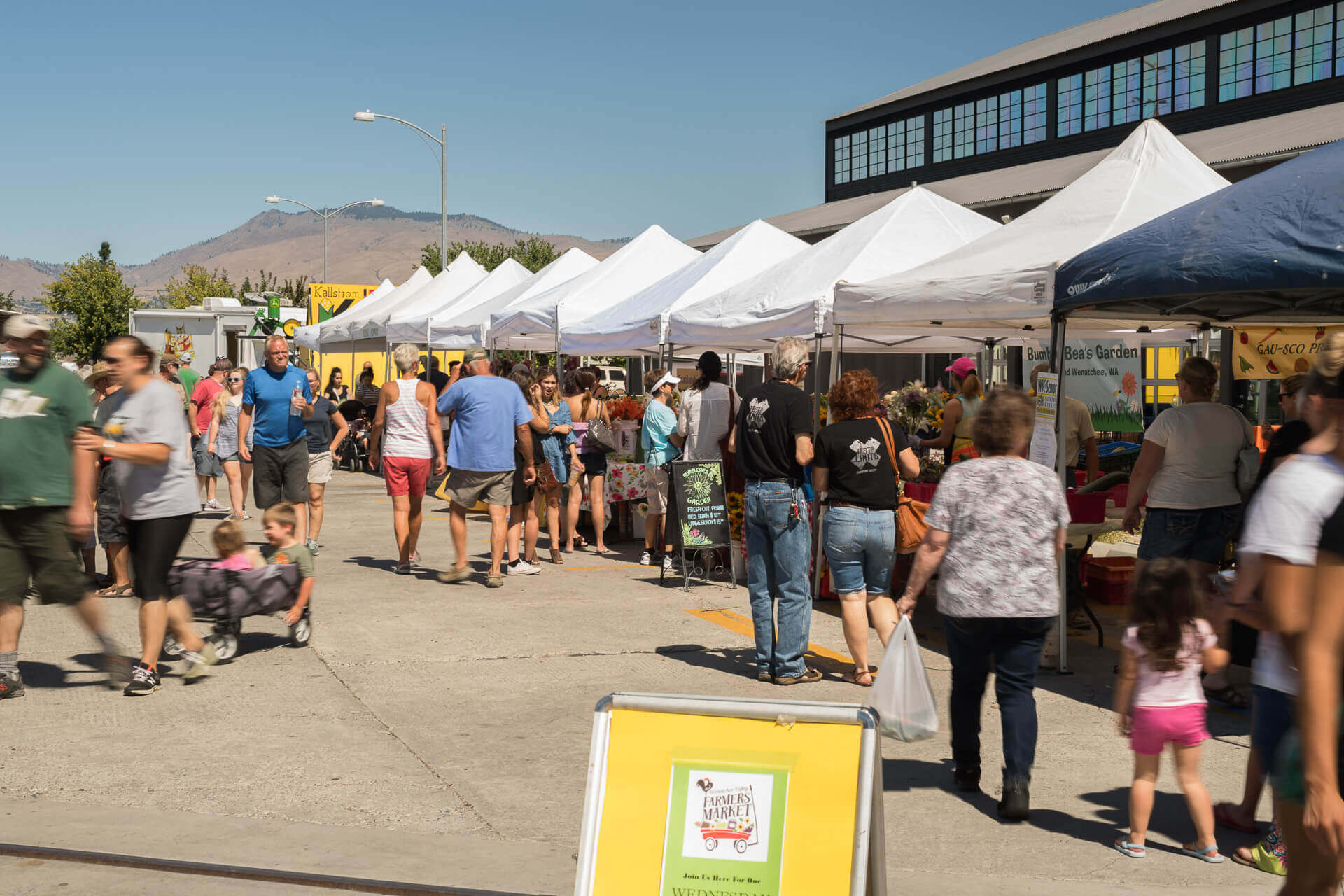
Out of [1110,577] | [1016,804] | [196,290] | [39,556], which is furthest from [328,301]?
[196,290]

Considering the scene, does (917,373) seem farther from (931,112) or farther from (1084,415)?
(1084,415)

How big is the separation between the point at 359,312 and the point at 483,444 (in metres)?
Answer: 18.0

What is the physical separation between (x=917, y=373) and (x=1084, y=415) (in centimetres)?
2815

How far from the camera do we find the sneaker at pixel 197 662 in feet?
22.4

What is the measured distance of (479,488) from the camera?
391 inches

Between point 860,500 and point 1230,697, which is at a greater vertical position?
point 860,500

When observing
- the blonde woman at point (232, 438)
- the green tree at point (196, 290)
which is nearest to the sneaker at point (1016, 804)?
the blonde woman at point (232, 438)

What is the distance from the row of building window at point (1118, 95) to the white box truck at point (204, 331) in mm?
28695

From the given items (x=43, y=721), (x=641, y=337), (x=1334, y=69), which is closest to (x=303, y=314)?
(x=641, y=337)

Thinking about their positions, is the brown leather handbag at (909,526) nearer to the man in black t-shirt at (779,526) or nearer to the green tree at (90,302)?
the man in black t-shirt at (779,526)

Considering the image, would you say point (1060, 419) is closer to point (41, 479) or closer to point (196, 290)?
point (41, 479)

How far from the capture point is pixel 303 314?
3931 centimetres

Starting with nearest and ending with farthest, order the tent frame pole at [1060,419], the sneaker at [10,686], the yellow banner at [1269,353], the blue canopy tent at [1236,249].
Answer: the blue canopy tent at [1236,249]
the sneaker at [10,686]
the tent frame pole at [1060,419]
the yellow banner at [1269,353]

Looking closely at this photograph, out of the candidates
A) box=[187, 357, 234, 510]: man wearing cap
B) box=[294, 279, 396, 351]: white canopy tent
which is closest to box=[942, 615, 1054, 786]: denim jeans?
box=[187, 357, 234, 510]: man wearing cap
